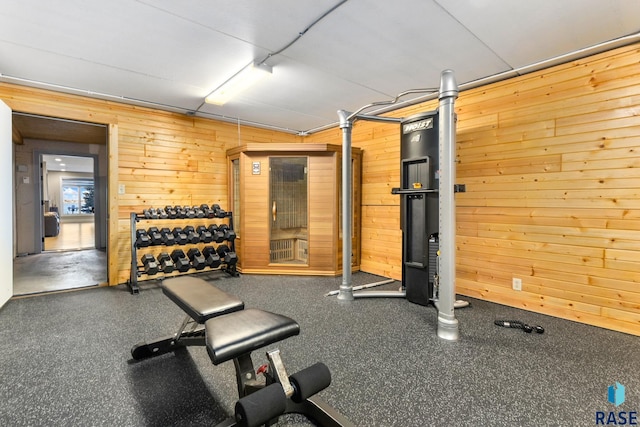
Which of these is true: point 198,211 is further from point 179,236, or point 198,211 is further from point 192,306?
point 192,306

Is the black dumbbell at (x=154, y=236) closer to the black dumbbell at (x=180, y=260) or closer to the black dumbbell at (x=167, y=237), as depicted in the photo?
the black dumbbell at (x=167, y=237)

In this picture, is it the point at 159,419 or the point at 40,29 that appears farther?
the point at 40,29

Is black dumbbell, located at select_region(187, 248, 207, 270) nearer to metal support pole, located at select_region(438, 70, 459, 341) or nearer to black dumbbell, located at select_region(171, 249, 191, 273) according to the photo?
black dumbbell, located at select_region(171, 249, 191, 273)

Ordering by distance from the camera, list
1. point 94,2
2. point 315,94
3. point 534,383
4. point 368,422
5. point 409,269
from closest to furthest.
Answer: point 368,422 < point 534,383 < point 94,2 < point 409,269 < point 315,94

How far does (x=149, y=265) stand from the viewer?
3943 mm

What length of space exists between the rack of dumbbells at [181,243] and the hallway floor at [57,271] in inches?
30.6

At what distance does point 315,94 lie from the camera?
3.89 m

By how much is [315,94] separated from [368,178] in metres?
1.60

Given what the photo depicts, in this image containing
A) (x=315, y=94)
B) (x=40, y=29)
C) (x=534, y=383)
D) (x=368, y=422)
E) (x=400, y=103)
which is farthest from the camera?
(x=400, y=103)

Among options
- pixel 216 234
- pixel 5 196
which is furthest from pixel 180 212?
pixel 5 196

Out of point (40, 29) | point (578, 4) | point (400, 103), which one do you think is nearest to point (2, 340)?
point (40, 29)

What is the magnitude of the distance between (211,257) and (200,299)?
8.72 ft

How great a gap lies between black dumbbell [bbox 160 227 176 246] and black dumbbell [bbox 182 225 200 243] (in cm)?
19

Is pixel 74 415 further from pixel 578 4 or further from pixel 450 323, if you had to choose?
pixel 578 4
